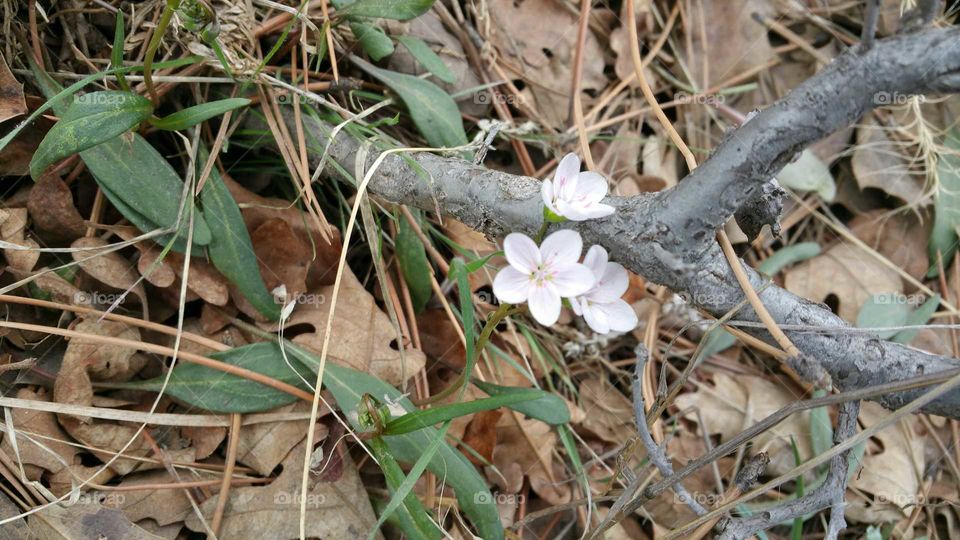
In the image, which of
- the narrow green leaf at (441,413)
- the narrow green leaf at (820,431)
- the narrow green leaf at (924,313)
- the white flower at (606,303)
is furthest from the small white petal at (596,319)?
the narrow green leaf at (924,313)

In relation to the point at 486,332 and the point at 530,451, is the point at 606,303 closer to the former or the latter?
the point at 486,332

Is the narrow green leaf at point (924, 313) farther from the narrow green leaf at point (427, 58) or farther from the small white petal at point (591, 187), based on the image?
the narrow green leaf at point (427, 58)

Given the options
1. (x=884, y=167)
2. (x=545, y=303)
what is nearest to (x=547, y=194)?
(x=545, y=303)

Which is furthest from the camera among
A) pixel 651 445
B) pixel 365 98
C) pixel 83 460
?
pixel 365 98

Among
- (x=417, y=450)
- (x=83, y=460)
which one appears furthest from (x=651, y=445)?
(x=83, y=460)

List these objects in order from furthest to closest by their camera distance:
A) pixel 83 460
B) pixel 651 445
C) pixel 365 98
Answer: pixel 365 98 < pixel 83 460 < pixel 651 445

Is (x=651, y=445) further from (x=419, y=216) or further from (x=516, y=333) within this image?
(x=419, y=216)
